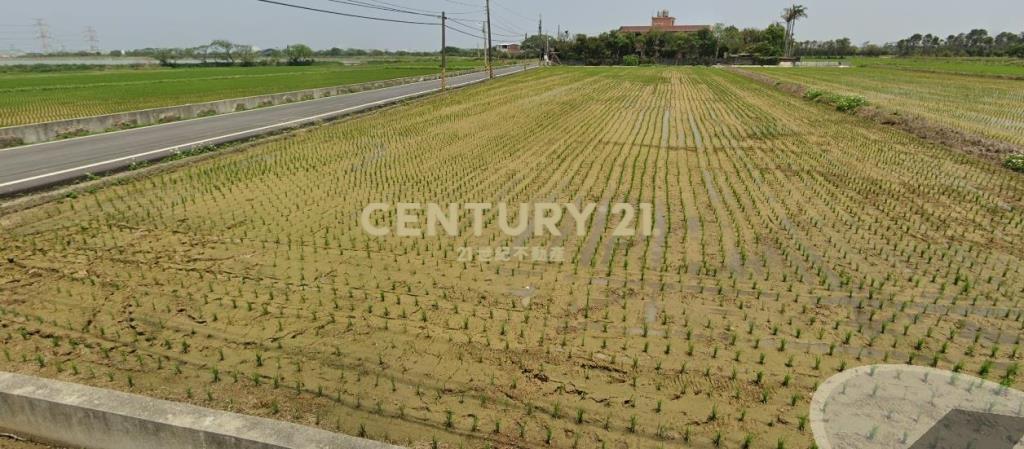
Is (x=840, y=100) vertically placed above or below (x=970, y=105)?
above

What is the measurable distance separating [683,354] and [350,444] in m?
2.67

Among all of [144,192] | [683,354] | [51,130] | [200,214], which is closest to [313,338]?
[683,354]

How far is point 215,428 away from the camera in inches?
118

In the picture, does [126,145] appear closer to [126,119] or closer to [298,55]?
[126,119]

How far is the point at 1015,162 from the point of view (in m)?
10.8

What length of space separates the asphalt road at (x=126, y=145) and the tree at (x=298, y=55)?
221 feet

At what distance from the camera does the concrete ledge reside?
9.64 feet

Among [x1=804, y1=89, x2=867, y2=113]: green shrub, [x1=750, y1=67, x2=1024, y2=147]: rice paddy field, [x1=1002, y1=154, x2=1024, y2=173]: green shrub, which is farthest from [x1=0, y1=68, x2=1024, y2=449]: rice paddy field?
[x1=804, y1=89, x2=867, y2=113]: green shrub

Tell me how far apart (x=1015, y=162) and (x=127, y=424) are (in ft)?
49.6

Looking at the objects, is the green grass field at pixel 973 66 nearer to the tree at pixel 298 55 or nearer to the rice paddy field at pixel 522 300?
the rice paddy field at pixel 522 300

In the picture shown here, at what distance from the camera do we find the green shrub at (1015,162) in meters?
10.6

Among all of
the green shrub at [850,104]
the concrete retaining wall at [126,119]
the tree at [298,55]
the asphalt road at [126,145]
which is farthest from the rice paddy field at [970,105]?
the tree at [298,55]

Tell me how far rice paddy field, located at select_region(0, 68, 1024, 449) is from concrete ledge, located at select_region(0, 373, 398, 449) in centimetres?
47

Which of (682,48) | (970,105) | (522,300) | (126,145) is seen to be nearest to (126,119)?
(126,145)
